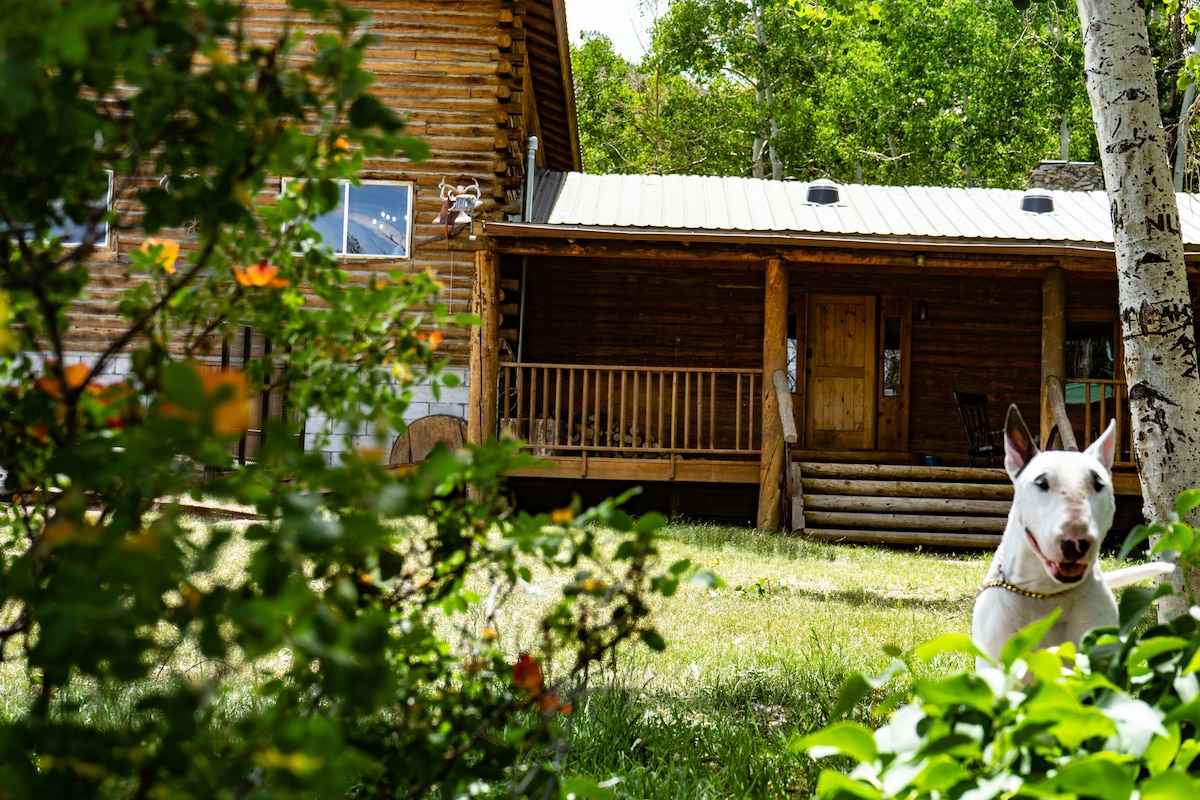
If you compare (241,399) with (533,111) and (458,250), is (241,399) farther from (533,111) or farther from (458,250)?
(533,111)

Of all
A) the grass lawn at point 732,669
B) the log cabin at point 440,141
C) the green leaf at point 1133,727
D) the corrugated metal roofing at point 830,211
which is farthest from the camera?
the log cabin at point 440,141

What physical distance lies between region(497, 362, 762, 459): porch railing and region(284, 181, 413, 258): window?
217cm

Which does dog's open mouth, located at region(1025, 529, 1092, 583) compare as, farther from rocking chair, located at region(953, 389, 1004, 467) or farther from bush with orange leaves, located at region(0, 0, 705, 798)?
rocking chair, located at region(953, 389, 1004, 467)

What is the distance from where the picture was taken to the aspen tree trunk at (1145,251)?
3.81m

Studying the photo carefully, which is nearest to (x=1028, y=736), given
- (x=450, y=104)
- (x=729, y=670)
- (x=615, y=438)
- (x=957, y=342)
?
(x=729, y=670)

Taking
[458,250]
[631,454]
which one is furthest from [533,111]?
[631,454]

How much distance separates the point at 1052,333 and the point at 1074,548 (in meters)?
9.85

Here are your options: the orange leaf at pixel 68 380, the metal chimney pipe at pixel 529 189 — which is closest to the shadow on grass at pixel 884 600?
the orange leaf at pixel 68 380

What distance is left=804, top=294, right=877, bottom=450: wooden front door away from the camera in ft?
51.0

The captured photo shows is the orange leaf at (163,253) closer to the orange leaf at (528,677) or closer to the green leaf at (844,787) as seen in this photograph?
the orange leaf at (528,677)

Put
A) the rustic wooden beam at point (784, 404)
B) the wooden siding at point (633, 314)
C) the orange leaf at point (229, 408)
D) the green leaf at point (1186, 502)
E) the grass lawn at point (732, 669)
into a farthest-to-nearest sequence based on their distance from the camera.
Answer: the wooden siding at point (633, 314) < the rustic wooden beam at point (784, 404) < the grass lawn at point (732, 669) < the green leaf at point (1186, 502) < the orange leaf at point (229, 408)

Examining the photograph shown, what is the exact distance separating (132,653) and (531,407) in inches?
415

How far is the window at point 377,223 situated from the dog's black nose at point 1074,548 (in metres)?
11.7

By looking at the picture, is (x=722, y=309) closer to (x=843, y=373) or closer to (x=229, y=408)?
(x=843, y=373)
